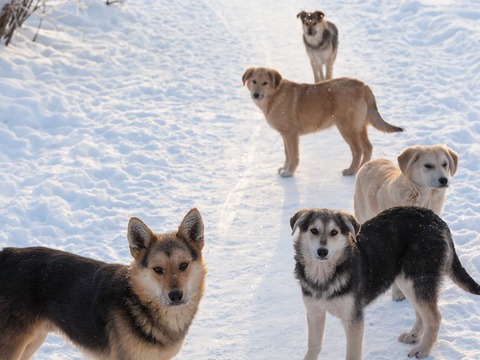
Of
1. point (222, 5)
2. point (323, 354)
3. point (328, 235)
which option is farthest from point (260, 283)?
point (222, 5)

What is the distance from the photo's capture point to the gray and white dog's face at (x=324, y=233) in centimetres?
570

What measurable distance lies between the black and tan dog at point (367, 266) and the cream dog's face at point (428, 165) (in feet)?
3.56

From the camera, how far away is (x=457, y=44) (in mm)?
15398

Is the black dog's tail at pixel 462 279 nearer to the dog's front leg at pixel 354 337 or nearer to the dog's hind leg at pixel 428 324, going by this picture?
the dog's hind leg at pixel 428 324

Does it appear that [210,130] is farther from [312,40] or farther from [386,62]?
[386,62]

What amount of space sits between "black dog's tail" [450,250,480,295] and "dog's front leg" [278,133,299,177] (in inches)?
178

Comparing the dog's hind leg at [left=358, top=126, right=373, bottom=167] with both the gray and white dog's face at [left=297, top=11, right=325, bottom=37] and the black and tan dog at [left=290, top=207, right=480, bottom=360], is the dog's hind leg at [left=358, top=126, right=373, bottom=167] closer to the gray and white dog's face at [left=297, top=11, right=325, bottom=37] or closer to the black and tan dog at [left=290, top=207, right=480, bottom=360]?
the black and tan dog at [left=290, top=207, right=480, bottom=360]

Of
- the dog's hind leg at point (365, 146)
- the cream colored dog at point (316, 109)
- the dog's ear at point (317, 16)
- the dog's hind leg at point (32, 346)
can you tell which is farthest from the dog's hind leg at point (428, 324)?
the dog's ear at point (317, 16)

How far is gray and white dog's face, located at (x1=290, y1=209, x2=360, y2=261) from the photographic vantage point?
570 cm

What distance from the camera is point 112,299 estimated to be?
5.22 metres

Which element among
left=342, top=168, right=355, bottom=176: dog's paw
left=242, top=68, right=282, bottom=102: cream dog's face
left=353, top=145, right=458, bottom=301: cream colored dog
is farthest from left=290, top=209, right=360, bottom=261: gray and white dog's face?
left=242, top=68, right=282, bottom=102: cream dog's face

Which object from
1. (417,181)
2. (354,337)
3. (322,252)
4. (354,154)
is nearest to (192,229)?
(322,252)

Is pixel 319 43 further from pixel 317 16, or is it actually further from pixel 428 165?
pixel 428 165

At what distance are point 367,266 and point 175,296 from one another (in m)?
→ 1.85
